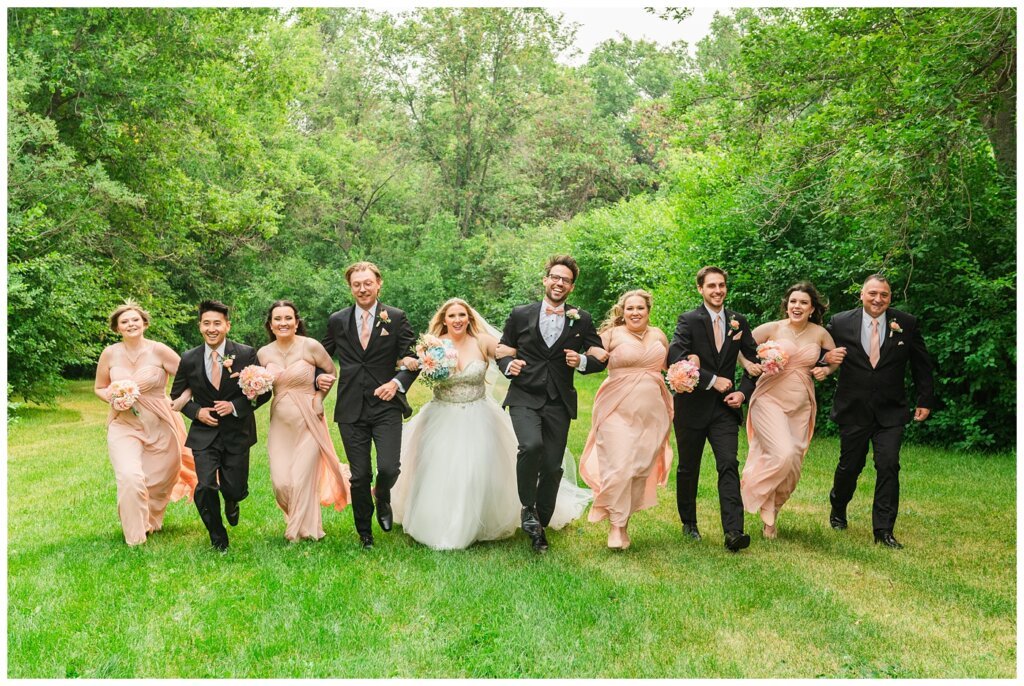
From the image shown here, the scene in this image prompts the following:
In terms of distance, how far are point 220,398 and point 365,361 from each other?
1.26 metres

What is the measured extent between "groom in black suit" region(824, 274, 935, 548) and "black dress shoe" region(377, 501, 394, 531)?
13.5 ft

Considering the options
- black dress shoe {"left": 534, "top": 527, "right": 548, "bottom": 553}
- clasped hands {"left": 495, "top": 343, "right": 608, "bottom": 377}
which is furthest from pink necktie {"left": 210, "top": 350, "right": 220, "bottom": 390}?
black dress shoe {"left": 534, "top": 527, "right": 548, "bottom": 553}

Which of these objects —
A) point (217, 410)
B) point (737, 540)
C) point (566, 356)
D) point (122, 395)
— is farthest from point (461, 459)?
point (122, 395)

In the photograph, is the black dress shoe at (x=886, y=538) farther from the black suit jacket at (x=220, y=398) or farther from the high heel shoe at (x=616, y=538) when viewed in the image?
the black suit jacket at (x=220, y=398)

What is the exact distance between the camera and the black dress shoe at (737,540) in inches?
Answer: 298

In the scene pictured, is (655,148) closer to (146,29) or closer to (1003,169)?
(146,29)

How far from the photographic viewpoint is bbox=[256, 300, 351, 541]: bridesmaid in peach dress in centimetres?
805

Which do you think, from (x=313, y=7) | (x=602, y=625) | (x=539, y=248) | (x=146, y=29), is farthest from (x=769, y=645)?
(x=313, y=7)

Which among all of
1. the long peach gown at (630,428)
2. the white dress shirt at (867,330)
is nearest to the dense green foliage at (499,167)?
the white dress shirt at (867,330)

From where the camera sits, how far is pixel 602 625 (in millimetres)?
5922

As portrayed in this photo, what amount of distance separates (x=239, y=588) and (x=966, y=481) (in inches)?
336

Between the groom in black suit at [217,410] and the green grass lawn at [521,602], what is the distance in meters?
0.52

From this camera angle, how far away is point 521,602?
6.30 metres

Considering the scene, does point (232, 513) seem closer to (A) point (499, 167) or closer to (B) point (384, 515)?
(B) point (384, 515)
